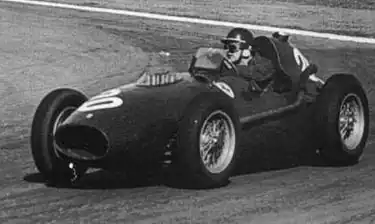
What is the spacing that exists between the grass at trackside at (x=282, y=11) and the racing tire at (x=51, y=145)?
1477 centimetres

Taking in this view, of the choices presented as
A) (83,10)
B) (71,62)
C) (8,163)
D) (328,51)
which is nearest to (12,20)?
(83,10)

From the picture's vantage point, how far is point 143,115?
10156 mm

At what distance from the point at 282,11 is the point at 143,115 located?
18.0 meters

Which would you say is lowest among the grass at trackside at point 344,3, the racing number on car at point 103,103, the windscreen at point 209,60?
the grass at trackside at point 344,3

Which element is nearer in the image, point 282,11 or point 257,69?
point 257,69

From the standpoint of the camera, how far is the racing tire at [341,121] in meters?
11.6

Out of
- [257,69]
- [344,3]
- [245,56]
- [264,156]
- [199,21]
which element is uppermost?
[245,56]

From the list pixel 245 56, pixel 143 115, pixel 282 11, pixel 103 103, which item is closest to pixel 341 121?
pixel 245 56

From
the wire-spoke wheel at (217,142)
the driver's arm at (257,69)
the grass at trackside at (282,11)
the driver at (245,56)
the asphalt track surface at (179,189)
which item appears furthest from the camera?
the grass at trackside at (282,11)

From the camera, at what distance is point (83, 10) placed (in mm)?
29344

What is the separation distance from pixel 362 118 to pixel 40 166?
3800 mm

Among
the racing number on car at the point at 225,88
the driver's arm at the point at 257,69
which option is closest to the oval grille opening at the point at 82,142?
the racing number on car at the point at 225,88

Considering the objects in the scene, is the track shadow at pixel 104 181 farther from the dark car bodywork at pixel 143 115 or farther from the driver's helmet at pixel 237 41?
the driver's helmet at pixel 237 41

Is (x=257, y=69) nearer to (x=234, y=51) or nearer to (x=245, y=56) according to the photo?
(x=245, y=56)
